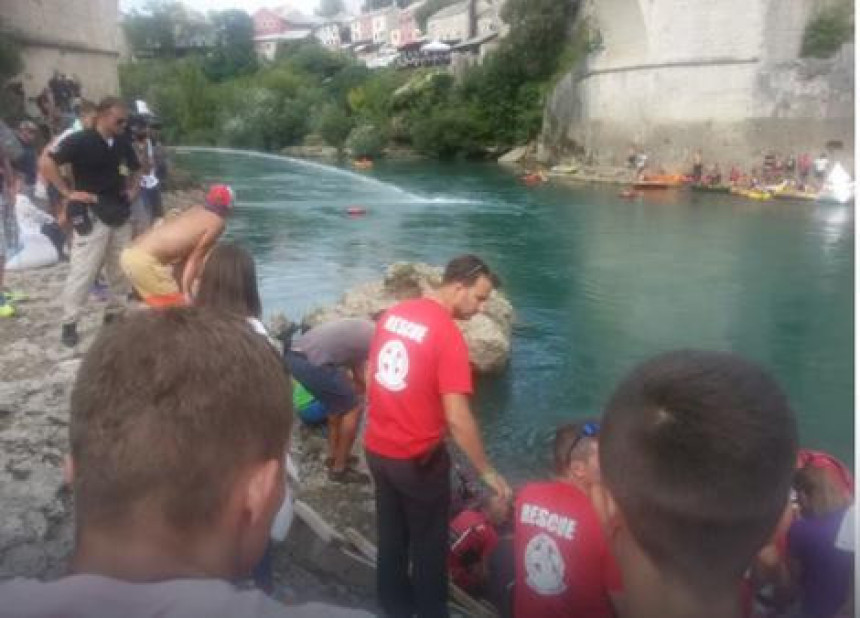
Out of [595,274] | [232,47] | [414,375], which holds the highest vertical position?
[232,47]

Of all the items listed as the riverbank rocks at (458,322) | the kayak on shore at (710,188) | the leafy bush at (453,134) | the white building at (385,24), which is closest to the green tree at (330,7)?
the white building at (385,24)

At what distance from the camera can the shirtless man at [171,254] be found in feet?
15.4

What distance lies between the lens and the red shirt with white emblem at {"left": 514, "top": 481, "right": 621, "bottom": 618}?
7.35ft

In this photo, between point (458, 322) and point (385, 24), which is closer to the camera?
point (458, 322)

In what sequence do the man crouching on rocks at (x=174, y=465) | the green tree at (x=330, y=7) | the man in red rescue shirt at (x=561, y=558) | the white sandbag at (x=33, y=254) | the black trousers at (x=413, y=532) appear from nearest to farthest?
the man crouching on rocks at (x=174, y=465) < the man in red rescue shirt at (x=561, y=558) < the black trousers at (x=413, y=532) < the white sandbag at (x=33, y=254) < the green tree at (x=330, y=7)

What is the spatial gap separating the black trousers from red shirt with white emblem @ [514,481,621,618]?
68 centimetres

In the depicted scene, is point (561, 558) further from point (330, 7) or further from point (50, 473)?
point (330, 7)

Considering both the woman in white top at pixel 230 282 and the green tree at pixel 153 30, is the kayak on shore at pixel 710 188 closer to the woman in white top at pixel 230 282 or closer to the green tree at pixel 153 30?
the woman in white top at pixel 230 282

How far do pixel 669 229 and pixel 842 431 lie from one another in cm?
1103

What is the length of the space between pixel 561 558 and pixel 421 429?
0.87 meters

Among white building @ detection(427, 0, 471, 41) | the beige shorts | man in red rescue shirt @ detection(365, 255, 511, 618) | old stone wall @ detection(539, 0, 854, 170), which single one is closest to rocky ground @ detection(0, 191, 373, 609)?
man in red rescue shirt @ detection(365, 255, 511, 618)

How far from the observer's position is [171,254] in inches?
189

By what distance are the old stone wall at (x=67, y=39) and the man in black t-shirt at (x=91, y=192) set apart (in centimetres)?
1672

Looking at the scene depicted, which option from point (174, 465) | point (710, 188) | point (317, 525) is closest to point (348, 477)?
point (317, 525)
